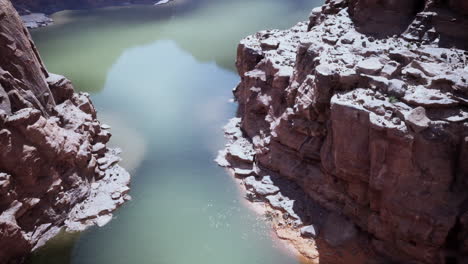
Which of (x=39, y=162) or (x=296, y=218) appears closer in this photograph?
(x=39, y=162)

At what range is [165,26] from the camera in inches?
1837

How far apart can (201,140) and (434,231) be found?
14050 millimetres

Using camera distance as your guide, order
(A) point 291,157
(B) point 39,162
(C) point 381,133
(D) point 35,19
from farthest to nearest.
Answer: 1. (D) point 35,19
2. (A) point 291,157
3. (B) point 39,162
4. (C) point 381,133

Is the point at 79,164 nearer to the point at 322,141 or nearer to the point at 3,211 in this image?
the point at 3,211

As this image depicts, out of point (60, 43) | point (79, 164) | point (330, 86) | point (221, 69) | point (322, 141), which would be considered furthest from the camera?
point (60, 43)

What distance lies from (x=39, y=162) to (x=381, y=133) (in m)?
14.3

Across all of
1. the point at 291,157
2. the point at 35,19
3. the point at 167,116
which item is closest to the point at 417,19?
the point at 291,157

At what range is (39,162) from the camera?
16.5m

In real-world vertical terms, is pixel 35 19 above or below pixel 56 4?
below

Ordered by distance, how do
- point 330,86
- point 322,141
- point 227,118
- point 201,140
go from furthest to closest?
point 227,118 < point 201,140 < point 322,141 < point 330,86

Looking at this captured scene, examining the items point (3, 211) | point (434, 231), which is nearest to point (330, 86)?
point (434, 231)

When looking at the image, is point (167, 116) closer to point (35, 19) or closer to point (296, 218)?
point (296, 218)

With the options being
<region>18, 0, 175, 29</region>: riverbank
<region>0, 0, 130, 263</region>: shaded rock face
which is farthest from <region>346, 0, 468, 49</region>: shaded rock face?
<region>18, 0, 175, 29</region>: riverbank

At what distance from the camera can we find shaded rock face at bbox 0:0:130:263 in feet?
49.6
